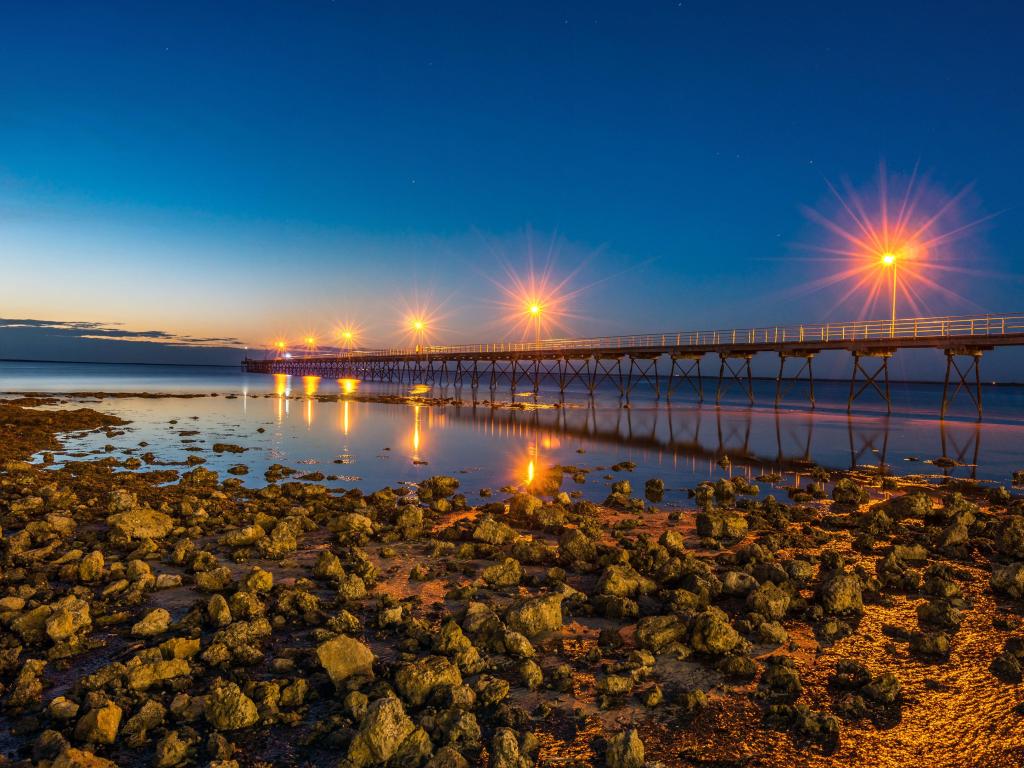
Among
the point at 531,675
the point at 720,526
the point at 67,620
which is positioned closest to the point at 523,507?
the point at 720,526

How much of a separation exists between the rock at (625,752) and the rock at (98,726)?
3963 millimetres

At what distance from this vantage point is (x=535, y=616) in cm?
691

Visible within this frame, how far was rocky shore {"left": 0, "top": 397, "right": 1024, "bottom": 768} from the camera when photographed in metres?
4.94

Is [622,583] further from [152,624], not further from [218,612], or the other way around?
[152,624]

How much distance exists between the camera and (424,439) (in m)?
28.2

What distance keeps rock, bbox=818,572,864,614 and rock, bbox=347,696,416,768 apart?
5.70 metres

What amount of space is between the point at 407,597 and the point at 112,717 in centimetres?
371

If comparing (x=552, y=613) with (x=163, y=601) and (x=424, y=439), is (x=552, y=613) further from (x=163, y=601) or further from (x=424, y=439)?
(x=424, y=439)

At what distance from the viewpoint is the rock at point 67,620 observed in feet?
20.9

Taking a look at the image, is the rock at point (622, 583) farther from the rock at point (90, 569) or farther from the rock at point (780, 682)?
the rock at point (90, 569)

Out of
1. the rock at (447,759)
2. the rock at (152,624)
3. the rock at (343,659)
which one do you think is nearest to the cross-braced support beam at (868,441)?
the rock at (343,659)

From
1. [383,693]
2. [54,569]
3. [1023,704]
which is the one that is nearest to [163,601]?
[54,569]

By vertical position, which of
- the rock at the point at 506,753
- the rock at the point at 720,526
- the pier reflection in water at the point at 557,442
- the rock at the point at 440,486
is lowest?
the pier reflection in water at the point at 557,442

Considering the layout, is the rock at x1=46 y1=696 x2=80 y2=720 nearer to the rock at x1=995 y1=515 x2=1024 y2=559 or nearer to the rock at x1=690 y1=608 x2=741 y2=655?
the rock at x1=690 y1=608 x2=741 y2=655
